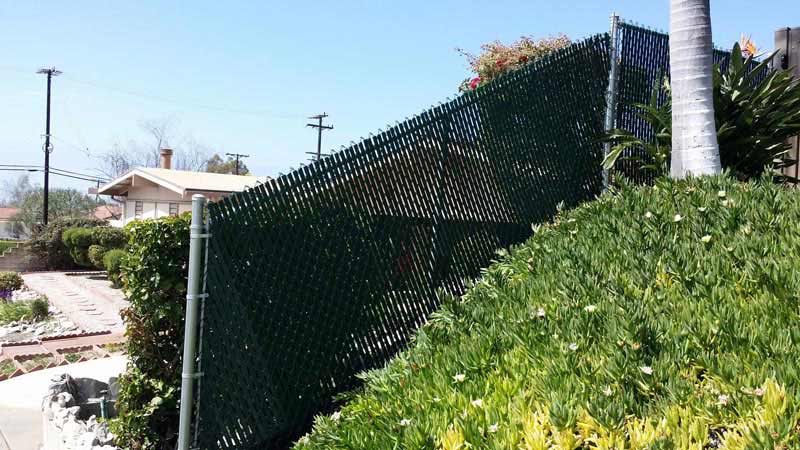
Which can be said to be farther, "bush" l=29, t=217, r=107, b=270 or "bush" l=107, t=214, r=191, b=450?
"bush" l=29, t=217, r=107, b=270

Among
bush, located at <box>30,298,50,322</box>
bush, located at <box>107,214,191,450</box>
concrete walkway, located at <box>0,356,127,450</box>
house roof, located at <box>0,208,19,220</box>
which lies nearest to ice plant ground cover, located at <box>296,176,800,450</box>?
bush, located at <box>107,214,191,450</box>

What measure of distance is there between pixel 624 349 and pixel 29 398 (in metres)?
7.24

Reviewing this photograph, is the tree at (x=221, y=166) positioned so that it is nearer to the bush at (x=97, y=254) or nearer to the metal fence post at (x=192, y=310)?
the bush at (x=97, y=254)

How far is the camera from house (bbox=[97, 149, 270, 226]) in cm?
2645

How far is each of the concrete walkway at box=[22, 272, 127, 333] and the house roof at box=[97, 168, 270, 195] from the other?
14.9 feet

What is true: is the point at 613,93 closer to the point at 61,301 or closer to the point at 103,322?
the point at 103,322

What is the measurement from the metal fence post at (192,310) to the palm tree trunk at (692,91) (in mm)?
3995

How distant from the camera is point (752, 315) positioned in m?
3.11

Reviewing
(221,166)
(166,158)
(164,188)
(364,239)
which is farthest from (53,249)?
(221,166)

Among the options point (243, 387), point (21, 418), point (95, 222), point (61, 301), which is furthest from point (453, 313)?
point (95, 222)

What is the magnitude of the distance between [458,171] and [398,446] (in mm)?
3027

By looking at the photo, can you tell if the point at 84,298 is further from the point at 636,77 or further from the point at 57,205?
the point at 57,205

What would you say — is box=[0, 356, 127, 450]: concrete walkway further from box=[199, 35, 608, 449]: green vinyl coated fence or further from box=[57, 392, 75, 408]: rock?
box=[199, 35, 608, 449]: green vinyl coated fence

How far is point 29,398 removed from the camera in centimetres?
777
